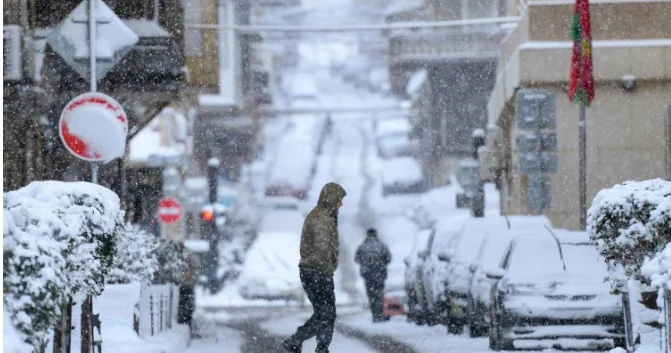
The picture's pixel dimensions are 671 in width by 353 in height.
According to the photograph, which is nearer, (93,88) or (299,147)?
(93,88)

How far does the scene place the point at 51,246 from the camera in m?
7.76

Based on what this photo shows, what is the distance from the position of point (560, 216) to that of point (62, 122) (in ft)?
50.2

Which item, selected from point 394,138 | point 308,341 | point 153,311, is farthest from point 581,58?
point 394,138

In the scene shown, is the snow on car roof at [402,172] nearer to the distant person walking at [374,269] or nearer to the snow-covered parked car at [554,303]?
the distant person walking at [374,269]

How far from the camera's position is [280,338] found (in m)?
19.0

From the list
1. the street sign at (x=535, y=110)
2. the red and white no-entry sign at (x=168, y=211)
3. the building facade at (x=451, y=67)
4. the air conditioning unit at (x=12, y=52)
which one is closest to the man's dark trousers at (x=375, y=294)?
the street sign at (x=535, y=110)

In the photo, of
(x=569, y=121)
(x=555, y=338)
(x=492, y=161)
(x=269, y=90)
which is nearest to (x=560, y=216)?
(x=569, y=121)

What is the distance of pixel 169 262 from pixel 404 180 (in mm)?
54606

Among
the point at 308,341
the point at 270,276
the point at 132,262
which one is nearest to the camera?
the point at 132,262

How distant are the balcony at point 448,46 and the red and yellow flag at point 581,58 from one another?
23127 mm

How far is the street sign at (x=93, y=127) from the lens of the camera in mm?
12523

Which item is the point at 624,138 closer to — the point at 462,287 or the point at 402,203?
the point at 462,287

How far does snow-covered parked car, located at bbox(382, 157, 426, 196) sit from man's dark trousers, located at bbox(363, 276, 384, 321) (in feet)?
158

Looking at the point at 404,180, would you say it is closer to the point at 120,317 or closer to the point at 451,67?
the point at 451,67
